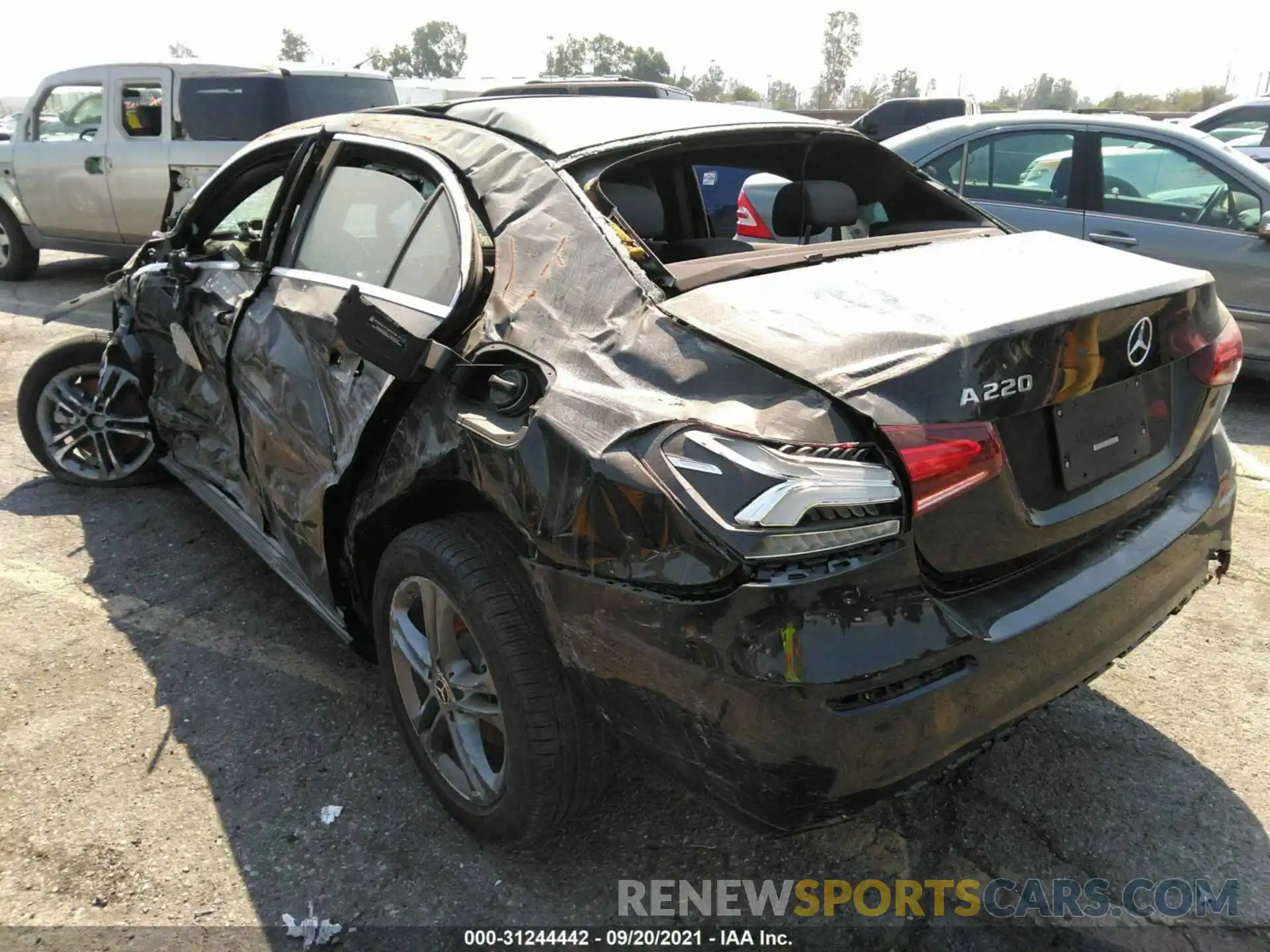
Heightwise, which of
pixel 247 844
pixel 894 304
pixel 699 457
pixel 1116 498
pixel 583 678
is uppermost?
pixel 894 304

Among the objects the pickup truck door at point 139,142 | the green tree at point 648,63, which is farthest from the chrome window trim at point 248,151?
the green tree at point 648,63

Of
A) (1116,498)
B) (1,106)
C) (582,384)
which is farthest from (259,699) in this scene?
(1,106)

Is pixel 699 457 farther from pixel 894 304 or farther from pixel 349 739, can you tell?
pixel 349 739

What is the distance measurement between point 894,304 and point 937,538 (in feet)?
1.68

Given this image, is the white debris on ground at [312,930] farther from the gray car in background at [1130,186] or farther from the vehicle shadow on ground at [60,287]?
the vehicle shadow on ground at [60,287]

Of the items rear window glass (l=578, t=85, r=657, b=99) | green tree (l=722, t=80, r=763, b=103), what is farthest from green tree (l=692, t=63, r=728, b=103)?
rear window glass (l=578, t=85, r=657, b=99)

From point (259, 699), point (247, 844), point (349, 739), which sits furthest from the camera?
point (259, 699)

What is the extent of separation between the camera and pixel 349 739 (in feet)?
9.29

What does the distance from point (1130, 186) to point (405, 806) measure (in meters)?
5.66

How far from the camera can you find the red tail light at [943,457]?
5.65ft

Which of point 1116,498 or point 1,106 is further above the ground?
point 1,106

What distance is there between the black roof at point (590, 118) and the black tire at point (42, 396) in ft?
8.40

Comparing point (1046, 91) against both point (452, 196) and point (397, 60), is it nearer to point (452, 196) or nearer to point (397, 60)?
point (397, 60)

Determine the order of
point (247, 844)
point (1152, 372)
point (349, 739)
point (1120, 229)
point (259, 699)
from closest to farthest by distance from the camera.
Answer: point (1152, 372) < point (247, 844) < point (349, 739) < point (259, 699) < point (1120, 229)
